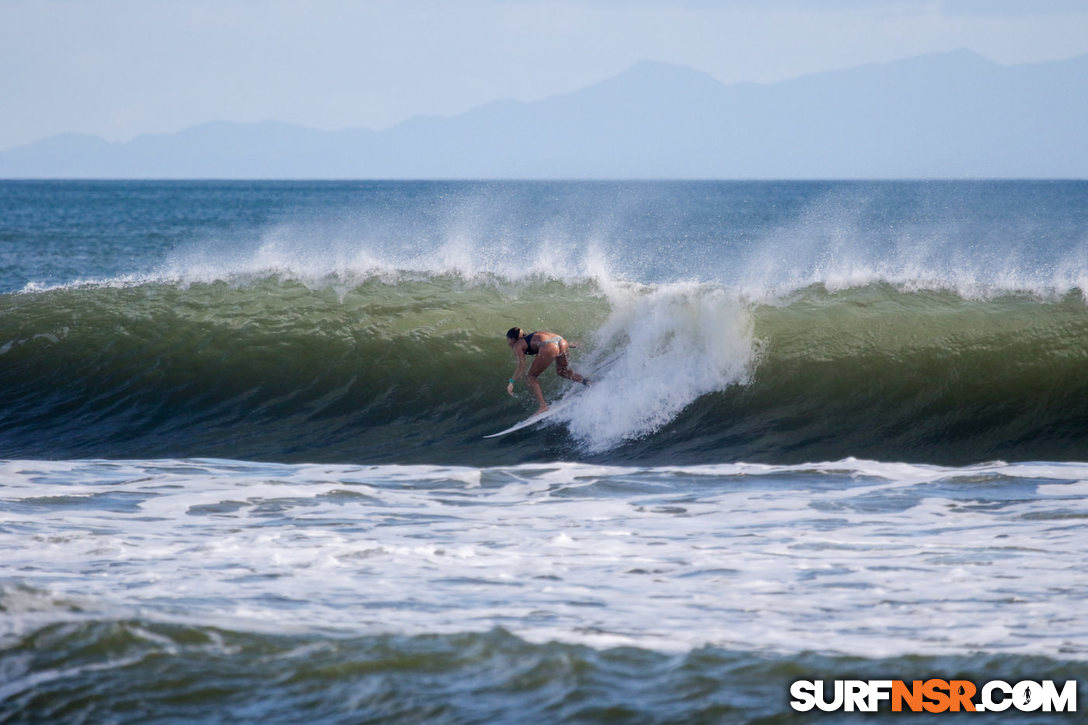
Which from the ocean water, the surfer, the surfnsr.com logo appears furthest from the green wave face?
the surfnsr.com logo

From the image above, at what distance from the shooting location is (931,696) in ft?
16.9

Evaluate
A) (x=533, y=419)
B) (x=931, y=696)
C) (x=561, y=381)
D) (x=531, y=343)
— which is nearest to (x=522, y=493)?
(x=533, y=419)

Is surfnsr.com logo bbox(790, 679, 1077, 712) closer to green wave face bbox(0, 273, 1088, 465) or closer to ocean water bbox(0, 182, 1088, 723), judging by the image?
ocean water bbox(0, 182, 1088, 723)

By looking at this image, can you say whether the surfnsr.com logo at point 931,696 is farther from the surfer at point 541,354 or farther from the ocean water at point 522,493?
the surfer at point 541,354

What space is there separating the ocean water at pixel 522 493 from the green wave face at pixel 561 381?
0.05 meters

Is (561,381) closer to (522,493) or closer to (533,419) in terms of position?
(533,419)

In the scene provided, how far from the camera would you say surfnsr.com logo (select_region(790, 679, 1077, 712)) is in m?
5.06

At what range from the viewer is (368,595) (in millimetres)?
6637

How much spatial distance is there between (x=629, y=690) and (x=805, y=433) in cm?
717

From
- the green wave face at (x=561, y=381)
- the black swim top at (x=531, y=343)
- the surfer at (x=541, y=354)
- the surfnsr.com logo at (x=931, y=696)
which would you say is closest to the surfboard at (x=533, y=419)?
the surfer at (x=541, y=354)

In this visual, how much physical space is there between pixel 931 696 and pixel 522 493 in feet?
16.8

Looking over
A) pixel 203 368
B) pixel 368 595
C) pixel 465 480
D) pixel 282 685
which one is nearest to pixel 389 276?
pixel 203 368

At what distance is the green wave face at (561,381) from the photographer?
12000 millimetres

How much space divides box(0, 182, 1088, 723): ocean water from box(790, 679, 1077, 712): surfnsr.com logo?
88 mm
